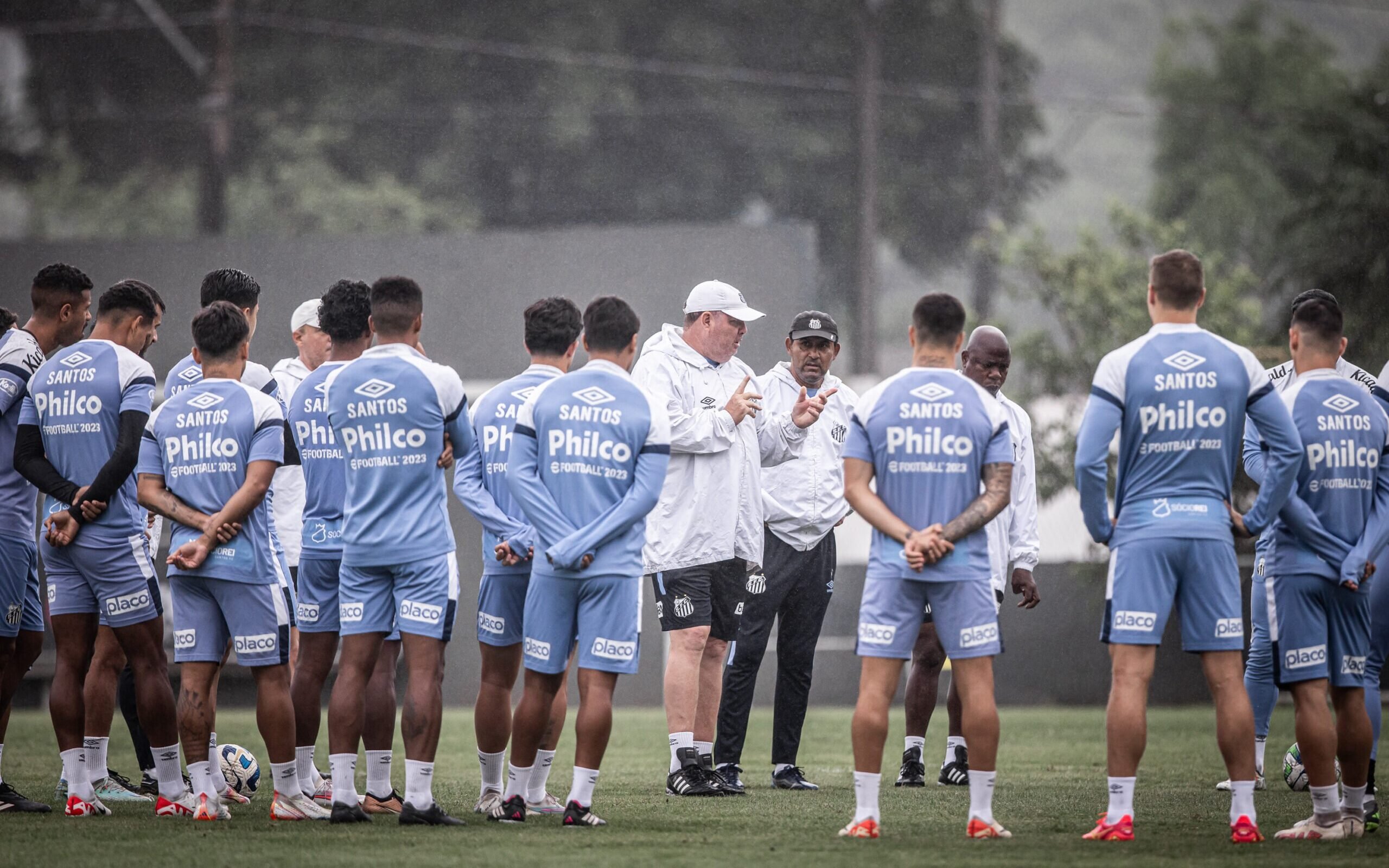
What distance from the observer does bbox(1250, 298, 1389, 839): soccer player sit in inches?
259

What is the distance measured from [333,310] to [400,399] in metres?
0.82

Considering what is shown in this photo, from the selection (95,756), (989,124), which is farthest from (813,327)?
(989,124)

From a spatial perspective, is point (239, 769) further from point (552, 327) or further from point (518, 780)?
point (552, 327)

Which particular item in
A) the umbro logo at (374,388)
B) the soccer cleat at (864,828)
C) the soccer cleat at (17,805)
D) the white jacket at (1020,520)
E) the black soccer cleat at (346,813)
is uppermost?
the umbro logo at (374,388)

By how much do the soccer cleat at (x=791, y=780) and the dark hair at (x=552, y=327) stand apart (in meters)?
2.90

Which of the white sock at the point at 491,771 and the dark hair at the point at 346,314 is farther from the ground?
the dark hair at the point at 346,314

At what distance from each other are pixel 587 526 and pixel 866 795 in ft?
5.22

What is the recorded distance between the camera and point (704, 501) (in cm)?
816

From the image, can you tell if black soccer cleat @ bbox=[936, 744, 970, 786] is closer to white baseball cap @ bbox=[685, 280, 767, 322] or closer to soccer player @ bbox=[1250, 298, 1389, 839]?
soccer player @ bbox=[1250, 298, 1389, 839]

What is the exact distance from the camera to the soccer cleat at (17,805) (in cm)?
729

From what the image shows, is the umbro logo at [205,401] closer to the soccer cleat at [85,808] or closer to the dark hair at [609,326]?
the dark hair at [609,326]

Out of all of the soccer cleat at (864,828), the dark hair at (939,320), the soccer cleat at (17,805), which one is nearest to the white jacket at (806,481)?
the dark hair at (939,320)

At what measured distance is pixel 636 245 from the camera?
17031 millimetres

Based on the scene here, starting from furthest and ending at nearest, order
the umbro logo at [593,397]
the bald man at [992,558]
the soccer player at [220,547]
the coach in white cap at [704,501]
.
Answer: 1. the bald man at [992,558]
2. the coach in white cap at [704,501]
3. the soccer player at [220,547]
4. the umbro logo at [593,397]
